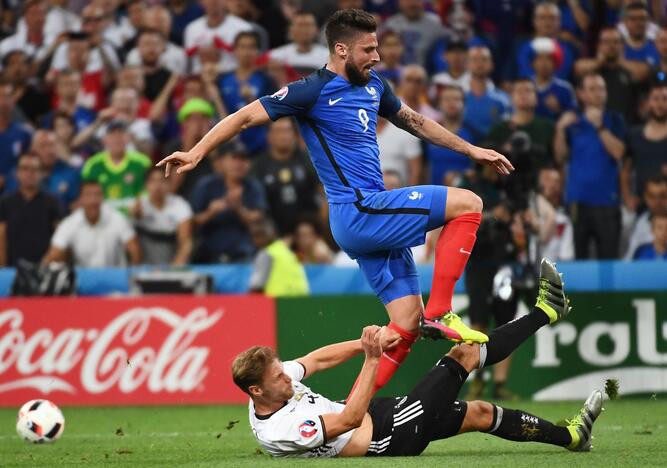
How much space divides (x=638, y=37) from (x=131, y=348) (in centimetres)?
708

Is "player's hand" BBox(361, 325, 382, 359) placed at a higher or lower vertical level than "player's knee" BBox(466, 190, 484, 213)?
lower

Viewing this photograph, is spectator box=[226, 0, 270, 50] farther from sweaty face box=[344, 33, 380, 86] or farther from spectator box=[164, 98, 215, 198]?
sweaty face box=[344, 33, 380, 86]

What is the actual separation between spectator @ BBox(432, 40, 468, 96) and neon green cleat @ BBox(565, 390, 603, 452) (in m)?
7.77

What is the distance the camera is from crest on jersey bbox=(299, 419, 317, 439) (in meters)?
7.75

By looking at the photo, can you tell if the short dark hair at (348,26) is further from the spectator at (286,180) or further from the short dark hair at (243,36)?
the short dark hair at (243,36)

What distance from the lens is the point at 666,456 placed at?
8031 millimetres

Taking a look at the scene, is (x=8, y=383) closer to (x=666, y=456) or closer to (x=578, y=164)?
(x=578, y=164)

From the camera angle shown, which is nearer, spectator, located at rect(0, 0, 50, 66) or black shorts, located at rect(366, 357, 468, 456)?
black shorts, located at rect(366, 357, 468, 456)

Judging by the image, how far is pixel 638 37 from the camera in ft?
50.5

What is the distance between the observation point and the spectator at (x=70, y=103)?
53.6ft

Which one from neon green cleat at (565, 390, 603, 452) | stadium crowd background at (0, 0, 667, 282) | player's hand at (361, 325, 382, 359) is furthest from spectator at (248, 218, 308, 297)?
player's hand at (361, 325, 382, 359)

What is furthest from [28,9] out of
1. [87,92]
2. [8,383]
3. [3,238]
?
[8,383]

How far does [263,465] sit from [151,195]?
7139 mm

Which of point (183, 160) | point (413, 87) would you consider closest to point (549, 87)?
point (413, 87)
